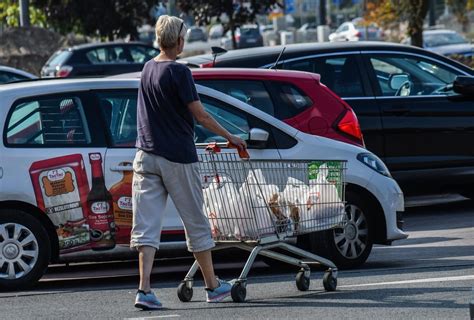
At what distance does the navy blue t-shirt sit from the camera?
7.50 m

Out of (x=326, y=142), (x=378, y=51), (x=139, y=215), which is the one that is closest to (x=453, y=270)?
(x=326, y=142)

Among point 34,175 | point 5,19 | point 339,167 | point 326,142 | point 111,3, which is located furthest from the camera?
point 5,19

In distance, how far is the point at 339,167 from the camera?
26.9 feet

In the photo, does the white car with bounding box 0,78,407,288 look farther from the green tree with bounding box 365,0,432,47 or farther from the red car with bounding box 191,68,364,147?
the green tree with bounding box 365,0,432,47

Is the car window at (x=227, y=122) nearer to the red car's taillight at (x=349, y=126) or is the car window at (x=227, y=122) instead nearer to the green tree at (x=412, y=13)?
the red car's taillight at (x=349, y=126)

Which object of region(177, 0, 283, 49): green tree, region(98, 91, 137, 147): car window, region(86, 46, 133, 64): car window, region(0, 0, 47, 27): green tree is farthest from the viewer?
region(0, 0, 47, 27): green tree

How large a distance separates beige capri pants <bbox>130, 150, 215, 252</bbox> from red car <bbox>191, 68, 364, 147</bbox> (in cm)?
260

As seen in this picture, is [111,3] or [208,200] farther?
[111,3]

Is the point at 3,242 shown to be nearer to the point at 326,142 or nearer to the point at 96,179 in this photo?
the point at 96,179

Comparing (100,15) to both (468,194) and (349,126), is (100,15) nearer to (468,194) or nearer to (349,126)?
(468,194)

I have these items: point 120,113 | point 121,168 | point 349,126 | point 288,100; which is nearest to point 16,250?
point 121,168

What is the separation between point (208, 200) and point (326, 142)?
5.91 feet

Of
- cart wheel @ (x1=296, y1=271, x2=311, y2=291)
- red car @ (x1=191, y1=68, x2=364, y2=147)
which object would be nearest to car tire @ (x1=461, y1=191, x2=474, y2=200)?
red car @ (x1=191, y1=68, x2=364, y2=147)

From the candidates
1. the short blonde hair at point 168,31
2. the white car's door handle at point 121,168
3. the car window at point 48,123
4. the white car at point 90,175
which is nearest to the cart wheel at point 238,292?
the white car at point 90,175
